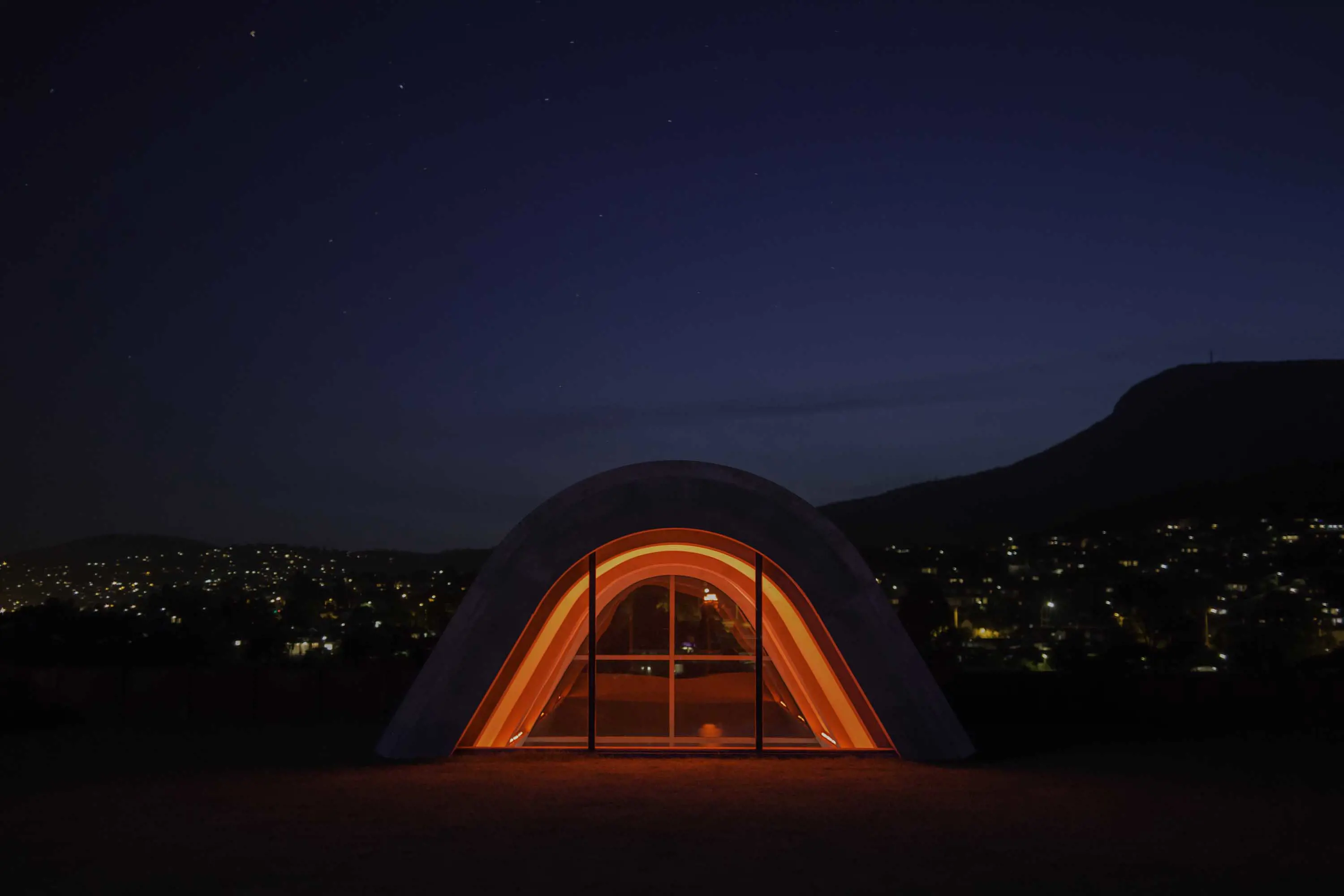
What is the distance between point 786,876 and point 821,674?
23.6ft

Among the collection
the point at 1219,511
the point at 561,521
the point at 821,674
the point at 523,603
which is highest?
the point at 1219,511

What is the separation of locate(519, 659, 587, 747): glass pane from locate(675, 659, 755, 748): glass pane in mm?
1290

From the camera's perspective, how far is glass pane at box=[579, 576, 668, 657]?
15.0 m

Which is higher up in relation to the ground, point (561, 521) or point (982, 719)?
point (561, 521)

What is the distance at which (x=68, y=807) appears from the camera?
36.0 ft

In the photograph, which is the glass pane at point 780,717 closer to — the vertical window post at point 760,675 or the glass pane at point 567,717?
the vertical window post at point 760,675

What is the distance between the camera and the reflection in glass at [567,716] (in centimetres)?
1491

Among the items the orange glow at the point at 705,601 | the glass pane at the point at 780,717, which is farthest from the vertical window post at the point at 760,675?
the orange glow at the point at 705,601

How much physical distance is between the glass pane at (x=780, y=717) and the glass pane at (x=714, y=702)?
18cm

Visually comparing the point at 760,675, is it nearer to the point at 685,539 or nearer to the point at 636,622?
the point at 636,622

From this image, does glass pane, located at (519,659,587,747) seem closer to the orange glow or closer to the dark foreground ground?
the orange glow

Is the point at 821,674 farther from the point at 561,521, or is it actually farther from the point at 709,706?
the point at 561,521

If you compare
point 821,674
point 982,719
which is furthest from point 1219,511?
point 821,674

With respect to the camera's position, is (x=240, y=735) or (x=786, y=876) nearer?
(x=786, y=876)
